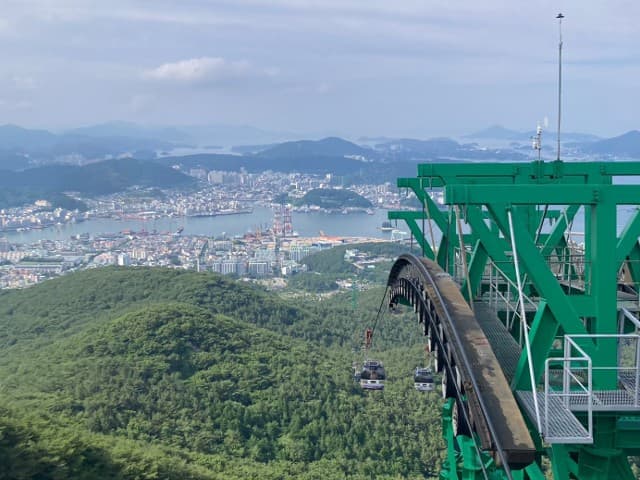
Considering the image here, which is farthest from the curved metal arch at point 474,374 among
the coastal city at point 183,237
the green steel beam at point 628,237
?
the coastal city at point 183,237

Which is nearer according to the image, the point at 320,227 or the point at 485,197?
the point at 485,197

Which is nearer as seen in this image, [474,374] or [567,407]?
[567,407]

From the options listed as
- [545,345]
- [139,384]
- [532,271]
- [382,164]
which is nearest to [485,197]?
[532,271]

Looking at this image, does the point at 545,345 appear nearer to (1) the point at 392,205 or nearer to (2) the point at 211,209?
(1) the point at 392,205

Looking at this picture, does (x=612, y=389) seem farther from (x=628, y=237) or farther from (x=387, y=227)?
(x=387, y=227)

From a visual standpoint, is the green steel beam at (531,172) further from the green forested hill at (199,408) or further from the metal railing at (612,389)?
the green forested hill at (199,408)

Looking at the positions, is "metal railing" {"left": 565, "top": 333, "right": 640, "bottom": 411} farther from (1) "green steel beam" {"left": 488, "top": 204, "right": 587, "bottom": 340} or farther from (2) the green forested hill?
(2) the green forested hill

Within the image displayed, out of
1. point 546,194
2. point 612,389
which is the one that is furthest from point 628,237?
point 612,389
